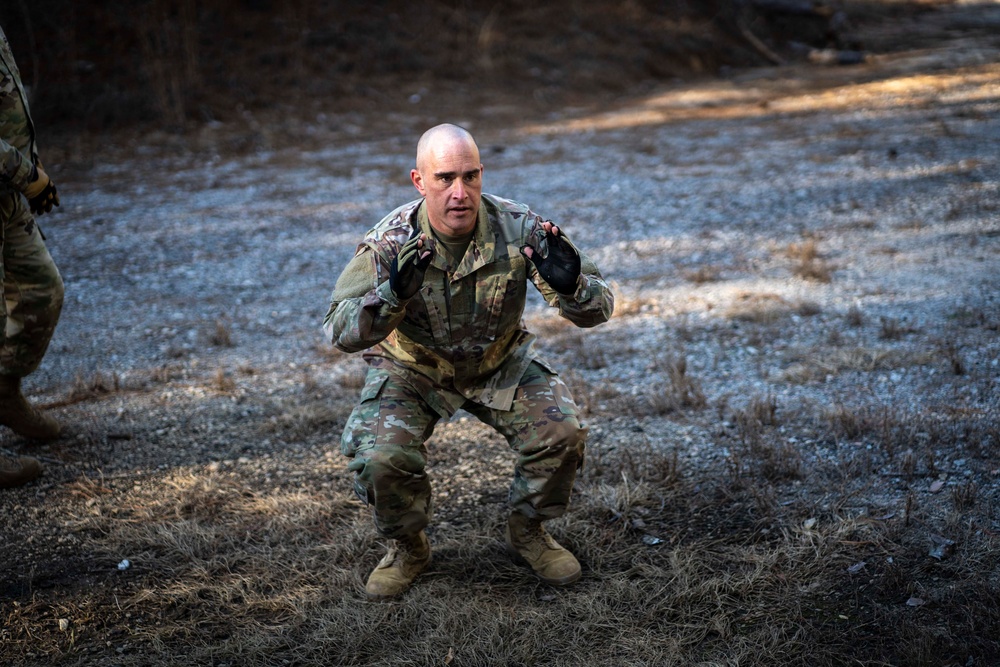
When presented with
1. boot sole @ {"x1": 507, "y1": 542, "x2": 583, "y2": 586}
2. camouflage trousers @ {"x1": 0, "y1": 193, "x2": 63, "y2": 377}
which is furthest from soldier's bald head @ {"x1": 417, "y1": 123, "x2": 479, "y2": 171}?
camouflage trousers @ {"x1": 0, "y1": 193, "x2": 63, "y2": 377}

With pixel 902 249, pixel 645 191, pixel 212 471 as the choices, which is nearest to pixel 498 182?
pixel 645 191

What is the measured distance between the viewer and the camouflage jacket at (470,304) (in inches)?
115

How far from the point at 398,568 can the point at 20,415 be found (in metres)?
2.11

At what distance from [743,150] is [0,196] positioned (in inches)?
328

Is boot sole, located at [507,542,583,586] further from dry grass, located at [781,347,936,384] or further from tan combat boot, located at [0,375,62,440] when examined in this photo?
tan combat boot, located at [0,375,62,440]

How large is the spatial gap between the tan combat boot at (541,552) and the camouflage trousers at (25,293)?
2411 millimetres

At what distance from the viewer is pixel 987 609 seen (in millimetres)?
2736

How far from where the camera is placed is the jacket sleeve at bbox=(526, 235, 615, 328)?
2.84 metres

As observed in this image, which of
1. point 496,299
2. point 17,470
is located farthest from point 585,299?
point 17,470

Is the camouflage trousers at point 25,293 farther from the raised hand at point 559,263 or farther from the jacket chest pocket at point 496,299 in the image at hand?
the raised hand at point 559,263

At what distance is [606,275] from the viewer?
674 cm

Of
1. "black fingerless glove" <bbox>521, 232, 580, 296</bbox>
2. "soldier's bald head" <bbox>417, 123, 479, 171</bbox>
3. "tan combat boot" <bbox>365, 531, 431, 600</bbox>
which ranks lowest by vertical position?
"tan combat boot" <bbox>365, 531, 431, 600</bbox>

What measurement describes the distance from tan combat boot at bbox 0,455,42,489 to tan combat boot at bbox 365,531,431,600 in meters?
1.75

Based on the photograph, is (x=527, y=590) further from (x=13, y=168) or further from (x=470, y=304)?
(x=13, y=168)
